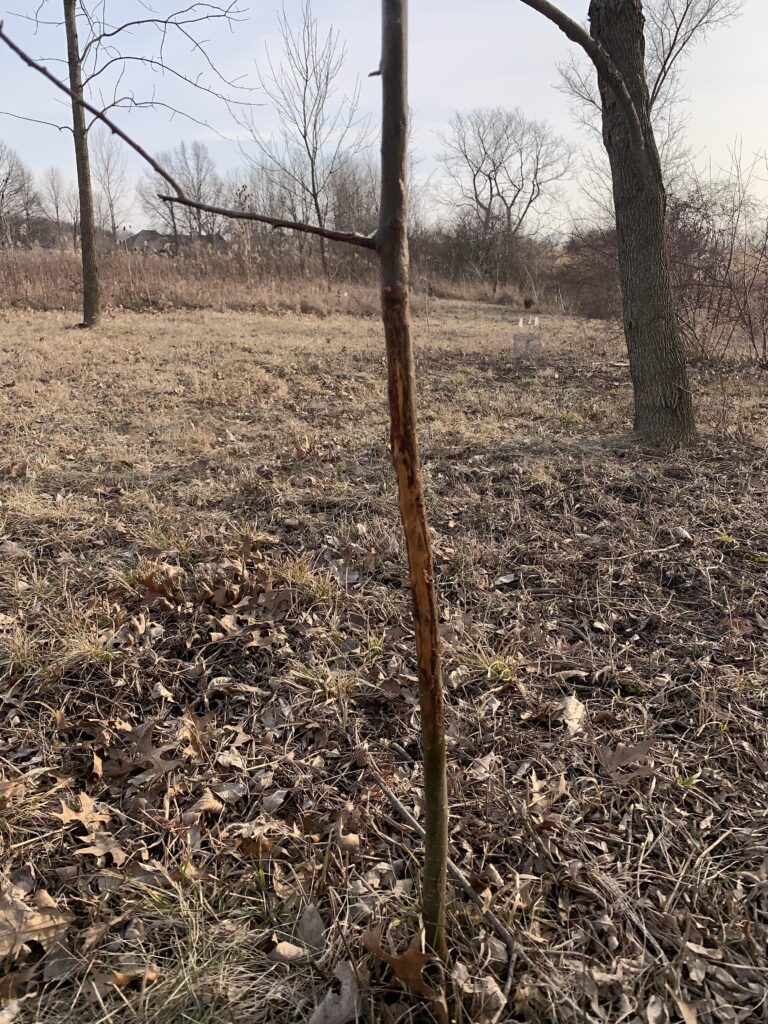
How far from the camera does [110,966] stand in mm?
1363

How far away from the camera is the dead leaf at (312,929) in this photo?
141 cm

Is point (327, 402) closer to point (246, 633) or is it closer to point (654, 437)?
point (654, 437)

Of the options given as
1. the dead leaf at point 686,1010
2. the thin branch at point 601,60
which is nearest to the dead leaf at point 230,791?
the dead leaf at point 686,1010

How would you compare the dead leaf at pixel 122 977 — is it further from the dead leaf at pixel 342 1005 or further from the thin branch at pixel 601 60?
the thin branch at pixel 601 60

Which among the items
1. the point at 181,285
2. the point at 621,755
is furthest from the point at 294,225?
the point at 181,285

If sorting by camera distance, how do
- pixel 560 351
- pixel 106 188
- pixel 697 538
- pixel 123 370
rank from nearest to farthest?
1. pixel 697 538
2. pixel 123 370
3. pixel 560 351
4. pixel 106 188

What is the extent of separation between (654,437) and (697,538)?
163 centimetres

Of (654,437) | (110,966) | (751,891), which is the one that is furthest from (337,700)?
(654,437)

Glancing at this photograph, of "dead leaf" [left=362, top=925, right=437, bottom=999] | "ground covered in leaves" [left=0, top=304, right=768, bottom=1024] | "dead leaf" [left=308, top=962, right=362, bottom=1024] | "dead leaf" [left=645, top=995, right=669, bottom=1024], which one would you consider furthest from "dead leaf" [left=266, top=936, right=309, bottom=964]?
"dead leaf" [left=645, top=995, right=669, bottom=1024]

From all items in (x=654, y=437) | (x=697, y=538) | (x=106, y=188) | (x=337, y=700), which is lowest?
(x=337, y=700)

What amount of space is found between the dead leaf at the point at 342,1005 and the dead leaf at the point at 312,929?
99 mm

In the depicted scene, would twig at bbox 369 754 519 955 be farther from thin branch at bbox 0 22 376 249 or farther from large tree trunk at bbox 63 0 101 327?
large tree trunk at bbox 63 0 101 327

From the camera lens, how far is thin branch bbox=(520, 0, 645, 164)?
361 cm

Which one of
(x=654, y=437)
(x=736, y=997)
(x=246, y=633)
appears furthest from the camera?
(x=654, y=437)
